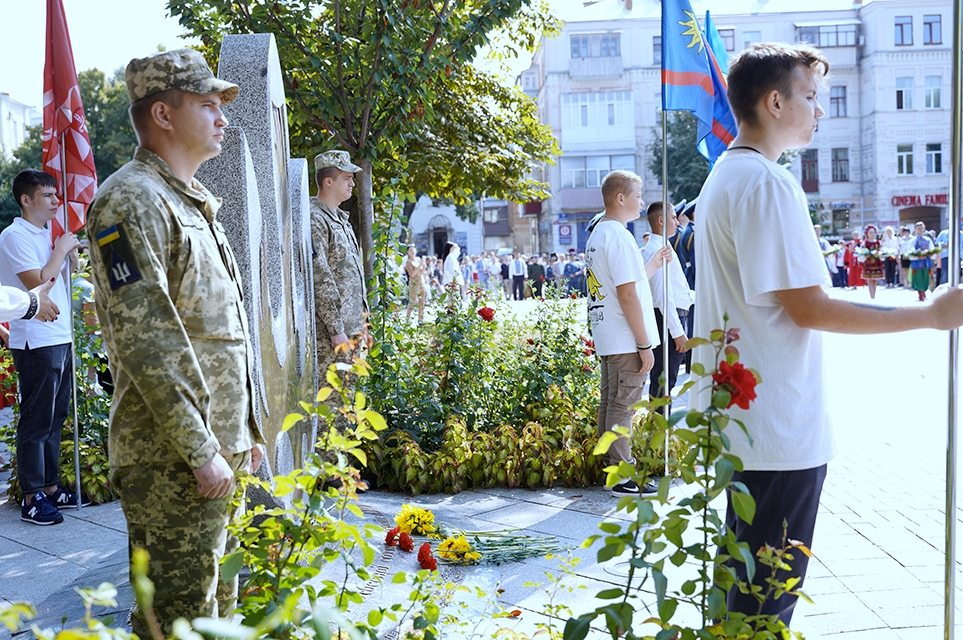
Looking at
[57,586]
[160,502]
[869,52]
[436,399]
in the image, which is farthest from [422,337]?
[869,52]

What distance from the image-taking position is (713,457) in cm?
195

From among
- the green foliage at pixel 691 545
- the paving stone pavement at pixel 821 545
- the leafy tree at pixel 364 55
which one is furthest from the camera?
the leafy tree at pixel 364 55

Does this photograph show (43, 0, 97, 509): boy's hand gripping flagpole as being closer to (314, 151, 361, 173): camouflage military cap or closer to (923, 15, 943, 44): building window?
(314, 151, 361, 173): camouflage military cap

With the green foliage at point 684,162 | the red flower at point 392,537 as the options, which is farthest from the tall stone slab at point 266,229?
the green foliage at point 684,162

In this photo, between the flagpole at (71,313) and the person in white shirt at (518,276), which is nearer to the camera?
the flagpole at (71,313)

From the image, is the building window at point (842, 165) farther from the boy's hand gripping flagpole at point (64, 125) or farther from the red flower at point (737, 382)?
the red flower at point (737, 382)

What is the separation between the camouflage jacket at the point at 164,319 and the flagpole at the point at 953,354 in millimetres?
2057

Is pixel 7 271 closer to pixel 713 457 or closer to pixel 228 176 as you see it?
pixel 228 176

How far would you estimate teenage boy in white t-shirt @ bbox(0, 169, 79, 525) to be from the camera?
5.42 m

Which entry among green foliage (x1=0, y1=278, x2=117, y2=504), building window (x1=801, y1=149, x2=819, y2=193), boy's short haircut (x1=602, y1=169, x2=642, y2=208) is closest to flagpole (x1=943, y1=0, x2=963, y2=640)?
boy's short haircut (x1=602, y1=169, x2=642, y2=208)

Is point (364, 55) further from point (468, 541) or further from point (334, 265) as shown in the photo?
point (468, 541)

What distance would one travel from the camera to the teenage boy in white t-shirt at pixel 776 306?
2.45 m

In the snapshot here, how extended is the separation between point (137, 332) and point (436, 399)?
468 centimetres

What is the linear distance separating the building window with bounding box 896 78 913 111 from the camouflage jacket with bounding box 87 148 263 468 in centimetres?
5447
